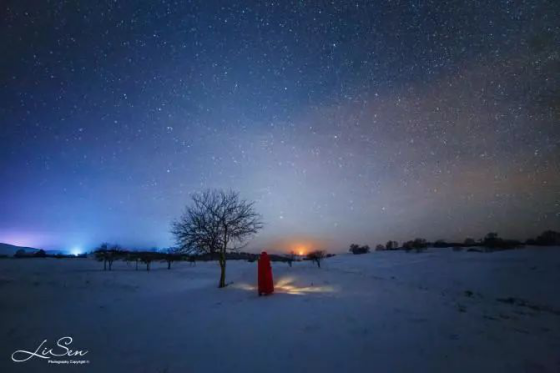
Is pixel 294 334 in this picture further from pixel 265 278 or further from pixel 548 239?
pixel 548 239

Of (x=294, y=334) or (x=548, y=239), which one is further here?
(x=548, y=239)

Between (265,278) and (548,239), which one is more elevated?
(265,278)

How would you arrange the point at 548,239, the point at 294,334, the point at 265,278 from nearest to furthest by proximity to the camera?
the point at 294,334 → the point at 265,278 → the point at 548,239

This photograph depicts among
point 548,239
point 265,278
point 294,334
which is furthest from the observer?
point 548,239

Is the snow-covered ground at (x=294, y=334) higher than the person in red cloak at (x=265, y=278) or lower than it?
lower

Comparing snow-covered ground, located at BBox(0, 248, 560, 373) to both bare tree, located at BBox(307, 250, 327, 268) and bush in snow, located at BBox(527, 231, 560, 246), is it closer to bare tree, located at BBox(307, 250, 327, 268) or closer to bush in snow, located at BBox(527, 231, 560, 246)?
bare tree, located at BBox(307, 250, 327, 268)

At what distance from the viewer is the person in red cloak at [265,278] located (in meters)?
15.3

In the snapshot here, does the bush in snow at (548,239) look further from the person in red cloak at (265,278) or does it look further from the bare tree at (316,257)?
the person in red cloak at (265,278)

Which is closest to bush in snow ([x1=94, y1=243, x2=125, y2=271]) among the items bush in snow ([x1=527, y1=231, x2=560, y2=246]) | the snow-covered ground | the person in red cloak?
the snow-covered ground

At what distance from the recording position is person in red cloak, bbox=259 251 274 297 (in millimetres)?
15289

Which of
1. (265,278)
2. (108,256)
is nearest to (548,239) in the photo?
(265,278)

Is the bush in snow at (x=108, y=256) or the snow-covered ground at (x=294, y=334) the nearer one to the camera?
the snow-covered ground at (x=294, y=334)

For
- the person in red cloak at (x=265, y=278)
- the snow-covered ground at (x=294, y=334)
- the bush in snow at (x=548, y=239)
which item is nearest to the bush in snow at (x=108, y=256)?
the snow-covered ground at (x=294, y=334)

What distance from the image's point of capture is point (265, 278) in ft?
50.5
